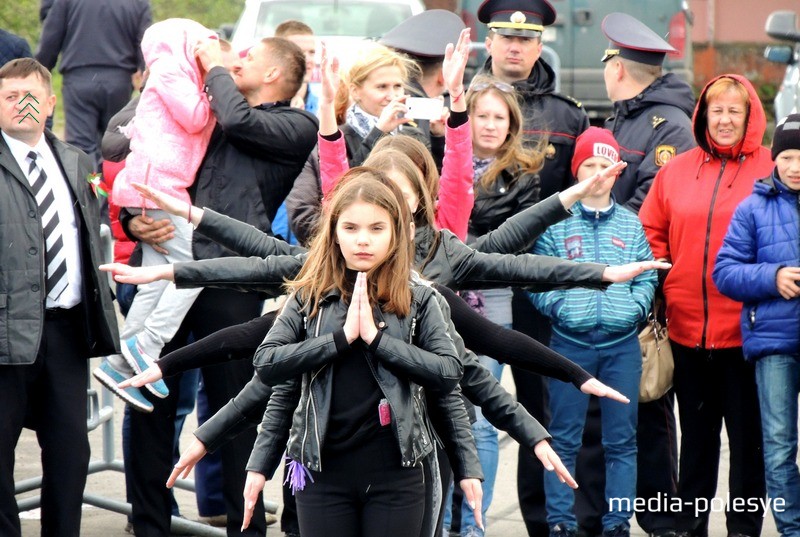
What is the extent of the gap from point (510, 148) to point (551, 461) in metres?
2.23

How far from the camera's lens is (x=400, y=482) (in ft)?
13.2

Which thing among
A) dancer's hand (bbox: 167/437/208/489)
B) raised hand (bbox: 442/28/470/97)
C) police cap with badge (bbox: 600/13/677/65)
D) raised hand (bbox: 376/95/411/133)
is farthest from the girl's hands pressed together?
police cap with badge (bbox: 600/13/677/65)

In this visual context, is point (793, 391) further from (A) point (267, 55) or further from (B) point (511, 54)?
(A) point (267, 55)

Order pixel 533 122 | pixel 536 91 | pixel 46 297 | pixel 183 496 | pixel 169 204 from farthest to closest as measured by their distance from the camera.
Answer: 1. pixel 183 496
2. pixel 536 91
3. pixel 533 122
4. pixel 46 297
5. pixel 169 204

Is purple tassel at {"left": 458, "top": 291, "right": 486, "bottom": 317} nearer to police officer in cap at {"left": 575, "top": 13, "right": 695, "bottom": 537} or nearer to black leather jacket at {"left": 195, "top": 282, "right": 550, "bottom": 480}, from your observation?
police officer in cap at {"left": 575, "top": 13, "right": 695, "bottom": 537}

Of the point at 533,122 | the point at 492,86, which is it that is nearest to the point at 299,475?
the point at 492,86

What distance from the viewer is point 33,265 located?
521 cm

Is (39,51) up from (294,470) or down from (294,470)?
up

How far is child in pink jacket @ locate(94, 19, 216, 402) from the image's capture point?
561 centimetres

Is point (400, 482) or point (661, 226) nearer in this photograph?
point (400, 482)

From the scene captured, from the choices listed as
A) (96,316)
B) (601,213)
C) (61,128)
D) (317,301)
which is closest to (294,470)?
(317,301)

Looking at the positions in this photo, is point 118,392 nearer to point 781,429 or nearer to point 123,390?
point 123,390

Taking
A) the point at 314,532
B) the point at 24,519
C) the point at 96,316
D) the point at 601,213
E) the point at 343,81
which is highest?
the point at 343,81

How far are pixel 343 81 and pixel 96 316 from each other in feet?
5.20
